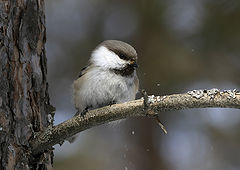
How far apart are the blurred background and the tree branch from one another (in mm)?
2165

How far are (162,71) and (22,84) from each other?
2.65 m

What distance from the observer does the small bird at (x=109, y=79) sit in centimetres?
281

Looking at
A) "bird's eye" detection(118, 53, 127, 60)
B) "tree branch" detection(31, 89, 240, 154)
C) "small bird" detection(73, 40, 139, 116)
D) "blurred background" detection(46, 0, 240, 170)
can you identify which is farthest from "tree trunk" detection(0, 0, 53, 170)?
"blurred background" detection(46, 0, 240, 170)

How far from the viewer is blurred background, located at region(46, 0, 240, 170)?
4379mm

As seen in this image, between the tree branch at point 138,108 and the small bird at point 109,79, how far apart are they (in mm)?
843

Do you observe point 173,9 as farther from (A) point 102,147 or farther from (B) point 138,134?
(A) point 102,147

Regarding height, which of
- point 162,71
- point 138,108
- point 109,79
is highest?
point 162,71

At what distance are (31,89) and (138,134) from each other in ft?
9.21

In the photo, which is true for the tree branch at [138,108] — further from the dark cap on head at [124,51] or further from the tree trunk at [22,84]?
the dark cap on head at [124,51]

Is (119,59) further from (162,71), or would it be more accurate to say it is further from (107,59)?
(162,71)

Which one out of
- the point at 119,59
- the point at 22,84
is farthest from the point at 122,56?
the point at 22,84

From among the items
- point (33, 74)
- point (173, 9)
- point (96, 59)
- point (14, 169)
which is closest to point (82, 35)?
point (173, 9)

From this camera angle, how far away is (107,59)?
2900 mm

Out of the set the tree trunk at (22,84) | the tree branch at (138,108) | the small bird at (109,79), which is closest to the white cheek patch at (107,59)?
the small bird at (109,79)
